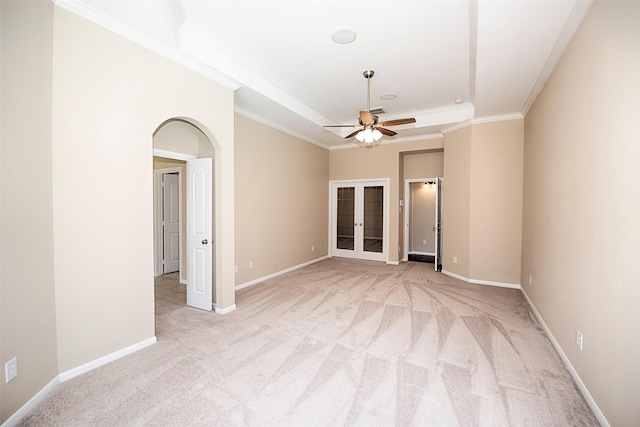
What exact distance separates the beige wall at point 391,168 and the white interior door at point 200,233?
4485 mm

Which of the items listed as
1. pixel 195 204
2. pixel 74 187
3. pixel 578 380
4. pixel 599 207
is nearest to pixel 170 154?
pixel 195 204

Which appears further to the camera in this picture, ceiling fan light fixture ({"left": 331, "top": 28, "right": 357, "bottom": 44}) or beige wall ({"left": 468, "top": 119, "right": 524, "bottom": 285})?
beige wall ({"left": 468, "top": 119, "right": 524, "bottom": 285})

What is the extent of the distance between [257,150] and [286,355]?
3.67 meters

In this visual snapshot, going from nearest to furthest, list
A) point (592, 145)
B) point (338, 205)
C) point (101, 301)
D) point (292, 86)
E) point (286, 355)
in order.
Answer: point (592, 145) → point (101, 301) → point (286, 355) → point (292, 86) → point (338, 205)

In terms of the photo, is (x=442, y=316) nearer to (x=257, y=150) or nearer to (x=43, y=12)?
(x=257, y=150)

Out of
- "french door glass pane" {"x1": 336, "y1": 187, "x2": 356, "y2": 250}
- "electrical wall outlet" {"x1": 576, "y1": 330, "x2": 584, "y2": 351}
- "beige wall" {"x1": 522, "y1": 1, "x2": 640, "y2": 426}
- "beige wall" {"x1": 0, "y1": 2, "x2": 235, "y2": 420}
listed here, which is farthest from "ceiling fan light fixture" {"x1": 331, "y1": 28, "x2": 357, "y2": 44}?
"french door glass pane" {"x1": 336, "y1": 187, "x2": 356, "y2": 250}

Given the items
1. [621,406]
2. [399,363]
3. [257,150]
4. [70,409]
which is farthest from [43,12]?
[621,406]

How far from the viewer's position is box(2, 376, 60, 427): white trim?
6.02ft

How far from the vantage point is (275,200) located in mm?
5738

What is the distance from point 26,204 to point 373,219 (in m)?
6.46

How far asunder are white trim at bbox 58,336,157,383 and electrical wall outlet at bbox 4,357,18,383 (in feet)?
1.54

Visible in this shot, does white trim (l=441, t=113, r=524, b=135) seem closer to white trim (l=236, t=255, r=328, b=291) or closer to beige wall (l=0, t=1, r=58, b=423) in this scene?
white trim (l=236, t=255, r=328, b=291)

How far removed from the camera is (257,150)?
5219 mm

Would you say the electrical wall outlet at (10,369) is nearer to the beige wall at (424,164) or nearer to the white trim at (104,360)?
the white trim at (104,360)
